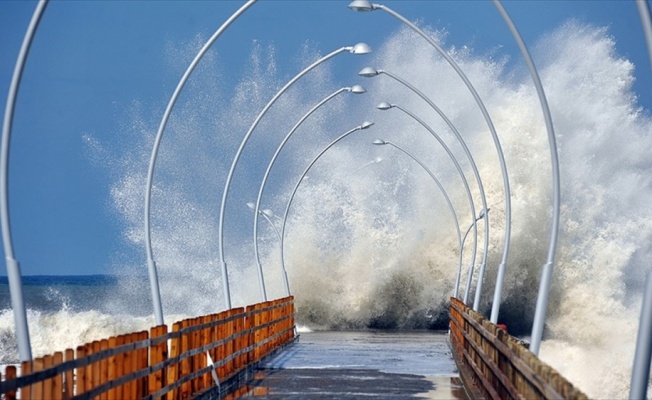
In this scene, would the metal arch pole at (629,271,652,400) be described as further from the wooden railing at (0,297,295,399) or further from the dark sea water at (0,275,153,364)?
the dark sea water at (0,275,153,364)

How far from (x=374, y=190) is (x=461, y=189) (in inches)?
238

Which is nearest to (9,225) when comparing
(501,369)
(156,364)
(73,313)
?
(156,364)

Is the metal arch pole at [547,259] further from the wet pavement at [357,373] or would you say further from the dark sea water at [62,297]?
the dark sea water at [62,297]

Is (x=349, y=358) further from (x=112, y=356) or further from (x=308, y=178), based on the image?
(x=308, y=178)

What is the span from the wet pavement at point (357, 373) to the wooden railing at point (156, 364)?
574 mm

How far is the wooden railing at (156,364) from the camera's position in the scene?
1134cm

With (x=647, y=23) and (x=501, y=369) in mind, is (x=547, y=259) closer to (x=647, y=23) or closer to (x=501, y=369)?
(x=501, y=369)

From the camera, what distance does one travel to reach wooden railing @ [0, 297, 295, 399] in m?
11.3

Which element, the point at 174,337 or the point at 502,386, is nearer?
the point at 502,386

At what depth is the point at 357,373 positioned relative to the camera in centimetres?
2528

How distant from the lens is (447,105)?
82.9m

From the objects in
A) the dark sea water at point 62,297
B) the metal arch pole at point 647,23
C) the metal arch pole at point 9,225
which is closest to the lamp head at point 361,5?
the metal arch pole at point 9,225

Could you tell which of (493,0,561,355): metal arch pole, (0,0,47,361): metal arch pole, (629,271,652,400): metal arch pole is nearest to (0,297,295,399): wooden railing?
(0,0,47,361): metal arch pole

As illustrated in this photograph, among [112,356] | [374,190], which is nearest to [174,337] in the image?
[112,356]
